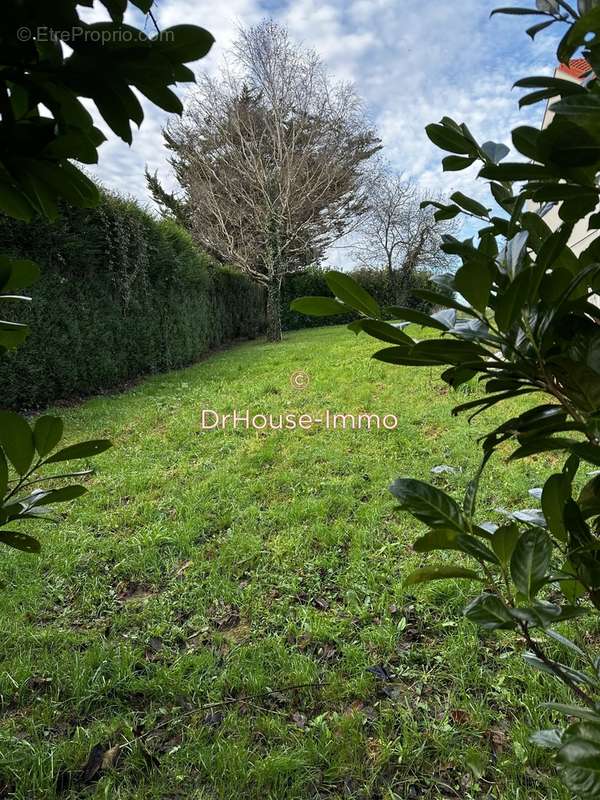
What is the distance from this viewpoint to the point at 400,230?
16766 mm

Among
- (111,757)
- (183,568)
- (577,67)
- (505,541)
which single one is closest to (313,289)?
(183,568)

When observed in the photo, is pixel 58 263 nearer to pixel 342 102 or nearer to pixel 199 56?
pixel 199 56

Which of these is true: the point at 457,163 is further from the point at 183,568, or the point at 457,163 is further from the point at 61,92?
the point at 183,568

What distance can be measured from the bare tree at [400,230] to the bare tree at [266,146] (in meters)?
3.31

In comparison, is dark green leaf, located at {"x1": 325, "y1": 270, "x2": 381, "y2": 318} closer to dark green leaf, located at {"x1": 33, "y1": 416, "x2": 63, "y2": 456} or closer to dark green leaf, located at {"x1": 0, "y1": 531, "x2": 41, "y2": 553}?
dark green leaf, located at {"x1": 33, "y1": 416, "x2": 63, "y2": 456}

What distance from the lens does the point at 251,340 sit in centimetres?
1362

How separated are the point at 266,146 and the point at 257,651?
12437 mm

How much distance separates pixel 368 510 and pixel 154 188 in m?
20.2

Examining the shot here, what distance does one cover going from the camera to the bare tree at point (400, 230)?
51.6ft

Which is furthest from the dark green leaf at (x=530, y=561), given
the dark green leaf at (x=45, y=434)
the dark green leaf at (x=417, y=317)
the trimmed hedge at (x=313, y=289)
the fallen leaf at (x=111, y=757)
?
the trimmed hedge at (x=313, y=289)

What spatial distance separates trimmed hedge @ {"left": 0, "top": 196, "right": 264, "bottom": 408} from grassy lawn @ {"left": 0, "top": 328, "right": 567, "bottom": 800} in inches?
102

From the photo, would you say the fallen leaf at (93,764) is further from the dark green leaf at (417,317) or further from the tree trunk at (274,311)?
the tree trunk at (274,311)

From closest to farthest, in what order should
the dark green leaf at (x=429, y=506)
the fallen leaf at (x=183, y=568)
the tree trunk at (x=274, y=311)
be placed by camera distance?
1. the dark green leaf at (x=429, y=506)
2. the fallen leaf at (x=183, y=568)
3. the tree trunk at (x=274, y=311)

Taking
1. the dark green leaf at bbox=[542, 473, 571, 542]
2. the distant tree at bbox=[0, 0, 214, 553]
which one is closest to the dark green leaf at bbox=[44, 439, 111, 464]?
the distant tree at bbox=[0, 0, 214, 553]
